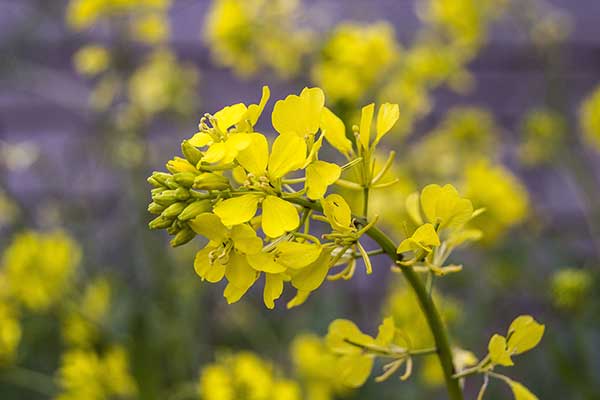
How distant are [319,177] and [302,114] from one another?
38 mm

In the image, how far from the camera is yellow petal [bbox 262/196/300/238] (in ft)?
1.26

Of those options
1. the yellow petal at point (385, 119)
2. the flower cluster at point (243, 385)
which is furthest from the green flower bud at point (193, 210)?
the flower cluster at point (243, 385)

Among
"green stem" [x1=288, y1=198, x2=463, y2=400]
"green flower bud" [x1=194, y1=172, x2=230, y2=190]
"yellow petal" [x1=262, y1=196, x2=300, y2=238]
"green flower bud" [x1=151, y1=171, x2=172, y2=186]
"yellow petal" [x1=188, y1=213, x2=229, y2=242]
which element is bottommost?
"green stem" [x1=288, y1=198, x2=463, y2=400]

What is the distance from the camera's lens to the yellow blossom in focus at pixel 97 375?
85 cm

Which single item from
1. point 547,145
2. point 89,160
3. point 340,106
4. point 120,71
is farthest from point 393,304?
point 89,160

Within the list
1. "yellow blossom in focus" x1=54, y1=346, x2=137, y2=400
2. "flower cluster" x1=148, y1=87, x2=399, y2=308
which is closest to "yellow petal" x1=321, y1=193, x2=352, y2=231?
"flower cluster" x1=148, y1=87, x2=399, y2=308

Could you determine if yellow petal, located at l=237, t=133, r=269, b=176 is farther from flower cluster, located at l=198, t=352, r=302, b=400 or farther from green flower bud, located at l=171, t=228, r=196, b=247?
flower cluster, located at l=198, t=352, r=302, b=400

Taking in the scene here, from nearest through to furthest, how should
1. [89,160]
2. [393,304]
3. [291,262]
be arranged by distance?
[291,262] < [393,304] < [89,160]

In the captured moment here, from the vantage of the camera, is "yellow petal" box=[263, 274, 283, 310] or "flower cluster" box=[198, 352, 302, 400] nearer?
"yellow petal" box=[263, 274, 283, 310]

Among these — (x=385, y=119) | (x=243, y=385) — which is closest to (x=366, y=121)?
(x=385, y=119)

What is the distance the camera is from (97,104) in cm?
127

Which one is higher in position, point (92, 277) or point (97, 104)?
point (97, 104)

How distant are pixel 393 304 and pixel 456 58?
42 cm

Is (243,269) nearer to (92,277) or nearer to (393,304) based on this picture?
(393,304)
